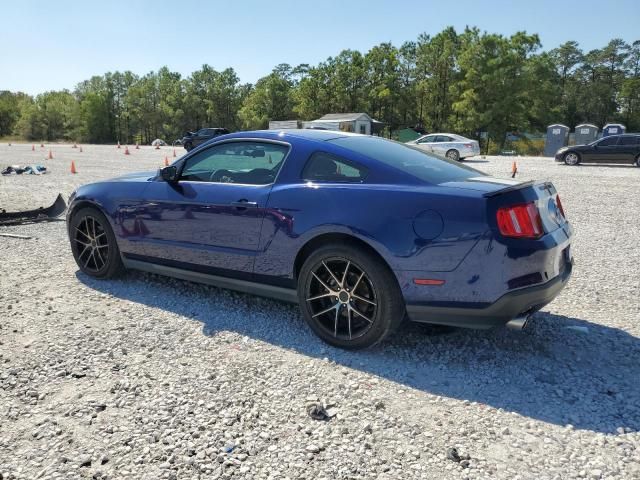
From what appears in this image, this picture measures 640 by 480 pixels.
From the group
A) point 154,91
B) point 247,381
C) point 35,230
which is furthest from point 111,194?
point 154,91

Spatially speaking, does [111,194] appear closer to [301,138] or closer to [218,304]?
[218,304]

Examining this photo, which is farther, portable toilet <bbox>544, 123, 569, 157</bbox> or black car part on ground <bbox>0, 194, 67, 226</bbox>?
portable toilet <bbox>544, 123, 569, 157</bbox>

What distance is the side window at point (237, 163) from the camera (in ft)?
13.0

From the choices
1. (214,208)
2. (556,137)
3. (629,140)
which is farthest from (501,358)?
(556,137)

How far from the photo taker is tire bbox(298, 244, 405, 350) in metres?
3.30

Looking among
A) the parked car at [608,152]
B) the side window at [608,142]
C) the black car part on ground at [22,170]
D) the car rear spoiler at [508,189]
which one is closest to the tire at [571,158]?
the parked car at [608,152]

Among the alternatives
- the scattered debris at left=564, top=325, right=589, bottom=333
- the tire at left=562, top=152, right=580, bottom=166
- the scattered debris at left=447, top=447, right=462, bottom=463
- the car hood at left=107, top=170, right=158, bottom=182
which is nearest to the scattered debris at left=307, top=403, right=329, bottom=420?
the scattered debris at left=447, top=447, right=462, bottom=463

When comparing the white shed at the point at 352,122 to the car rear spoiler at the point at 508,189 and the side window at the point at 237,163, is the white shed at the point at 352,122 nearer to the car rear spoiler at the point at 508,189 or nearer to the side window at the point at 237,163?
the side window at the point at 237,163

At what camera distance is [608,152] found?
21.4 metres

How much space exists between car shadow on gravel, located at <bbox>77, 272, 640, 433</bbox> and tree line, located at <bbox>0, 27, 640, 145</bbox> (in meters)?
51.6

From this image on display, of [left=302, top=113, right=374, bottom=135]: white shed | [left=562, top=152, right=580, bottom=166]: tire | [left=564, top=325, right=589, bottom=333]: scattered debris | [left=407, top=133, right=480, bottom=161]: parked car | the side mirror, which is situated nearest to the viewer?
[left=564, top=325, right=589, bottom=333]: scattered debris

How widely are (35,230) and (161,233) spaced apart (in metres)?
4.13

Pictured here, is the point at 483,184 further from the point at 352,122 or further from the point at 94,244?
the point at 352,122

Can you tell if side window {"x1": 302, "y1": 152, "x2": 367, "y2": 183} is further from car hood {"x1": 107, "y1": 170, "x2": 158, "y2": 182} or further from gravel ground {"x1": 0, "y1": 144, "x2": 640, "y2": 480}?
car hood {"x1": 107, "y1": 170, "x2": 158, "y2": 182}
